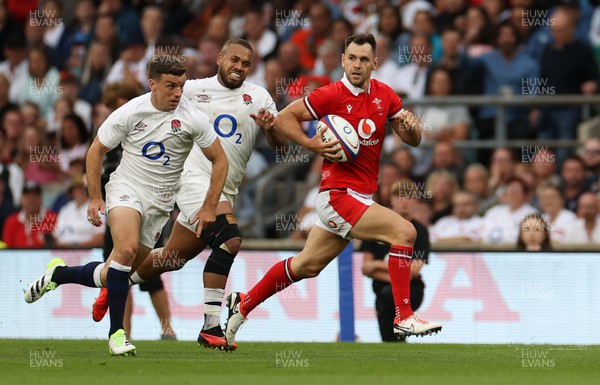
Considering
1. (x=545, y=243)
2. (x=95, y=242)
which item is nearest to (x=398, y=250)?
(x=545, y=243)

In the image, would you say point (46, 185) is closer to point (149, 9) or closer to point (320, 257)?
point (149, 9)

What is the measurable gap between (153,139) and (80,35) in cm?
1070

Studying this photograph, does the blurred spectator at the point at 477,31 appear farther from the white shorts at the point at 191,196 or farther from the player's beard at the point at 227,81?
the white shorts at the point at 191,196

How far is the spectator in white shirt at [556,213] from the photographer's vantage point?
1558cm

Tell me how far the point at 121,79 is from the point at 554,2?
251 inches

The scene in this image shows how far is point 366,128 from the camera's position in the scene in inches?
434

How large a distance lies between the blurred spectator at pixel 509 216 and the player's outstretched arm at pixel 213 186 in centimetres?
577

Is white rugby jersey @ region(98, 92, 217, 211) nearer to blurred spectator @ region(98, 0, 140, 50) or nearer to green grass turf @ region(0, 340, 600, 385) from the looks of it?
green grass turf @ region(0, 340, 600, 385)

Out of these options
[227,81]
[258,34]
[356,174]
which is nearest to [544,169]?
[258,34]

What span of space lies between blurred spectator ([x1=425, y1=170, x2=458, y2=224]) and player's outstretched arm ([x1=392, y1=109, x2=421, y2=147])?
505cm

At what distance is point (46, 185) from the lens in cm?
1856

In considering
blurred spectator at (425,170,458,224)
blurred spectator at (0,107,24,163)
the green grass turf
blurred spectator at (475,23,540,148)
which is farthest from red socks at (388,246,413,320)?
blurred spectator at (0,107,24,163)

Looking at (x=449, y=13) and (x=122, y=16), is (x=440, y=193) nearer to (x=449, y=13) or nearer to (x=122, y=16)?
(x=449, y=13)

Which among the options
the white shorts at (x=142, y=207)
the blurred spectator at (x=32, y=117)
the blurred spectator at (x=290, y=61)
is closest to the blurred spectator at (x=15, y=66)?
the blurred spectator at (x=32, y=117)
